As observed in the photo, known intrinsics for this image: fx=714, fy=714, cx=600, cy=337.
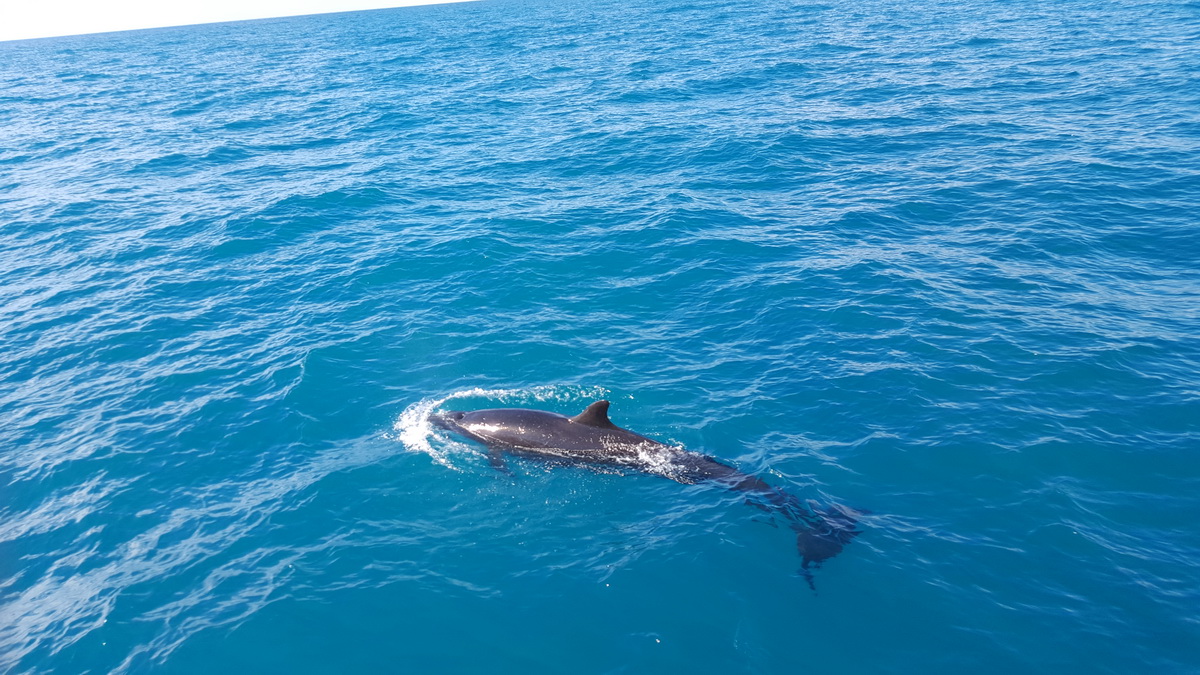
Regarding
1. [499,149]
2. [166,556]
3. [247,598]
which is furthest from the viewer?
[499,149]

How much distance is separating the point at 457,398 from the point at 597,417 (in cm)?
561

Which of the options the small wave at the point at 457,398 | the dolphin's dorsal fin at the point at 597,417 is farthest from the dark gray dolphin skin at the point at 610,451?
the small wave at the point at 457,398

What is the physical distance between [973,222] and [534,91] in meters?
44.0

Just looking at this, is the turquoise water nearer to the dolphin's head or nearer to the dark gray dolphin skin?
the dark gray dolphin skin

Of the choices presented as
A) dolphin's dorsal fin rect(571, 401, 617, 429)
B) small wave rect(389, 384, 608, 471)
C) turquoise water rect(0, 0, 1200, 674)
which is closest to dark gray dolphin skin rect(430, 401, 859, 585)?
dolphin's dorsal fin rect(571, 401, 617, 429)

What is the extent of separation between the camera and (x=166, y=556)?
1691 centimetres

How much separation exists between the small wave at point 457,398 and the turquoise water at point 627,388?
164 mm

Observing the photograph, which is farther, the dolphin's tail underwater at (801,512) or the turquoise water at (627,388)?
the dolphin's tail underwater at (801,512)

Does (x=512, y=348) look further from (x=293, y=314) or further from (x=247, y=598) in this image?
(x=247, y=598)

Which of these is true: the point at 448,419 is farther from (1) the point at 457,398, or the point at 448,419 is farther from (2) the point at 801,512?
(2) the point at 801,512

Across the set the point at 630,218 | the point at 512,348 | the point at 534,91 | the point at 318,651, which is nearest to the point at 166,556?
the point at 318,651

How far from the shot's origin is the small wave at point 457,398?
65.2 feet

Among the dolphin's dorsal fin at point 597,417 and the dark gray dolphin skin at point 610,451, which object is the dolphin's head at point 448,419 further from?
the dolphin's dorsal fin at point 597,417

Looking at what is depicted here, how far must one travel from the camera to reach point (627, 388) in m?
21.8
